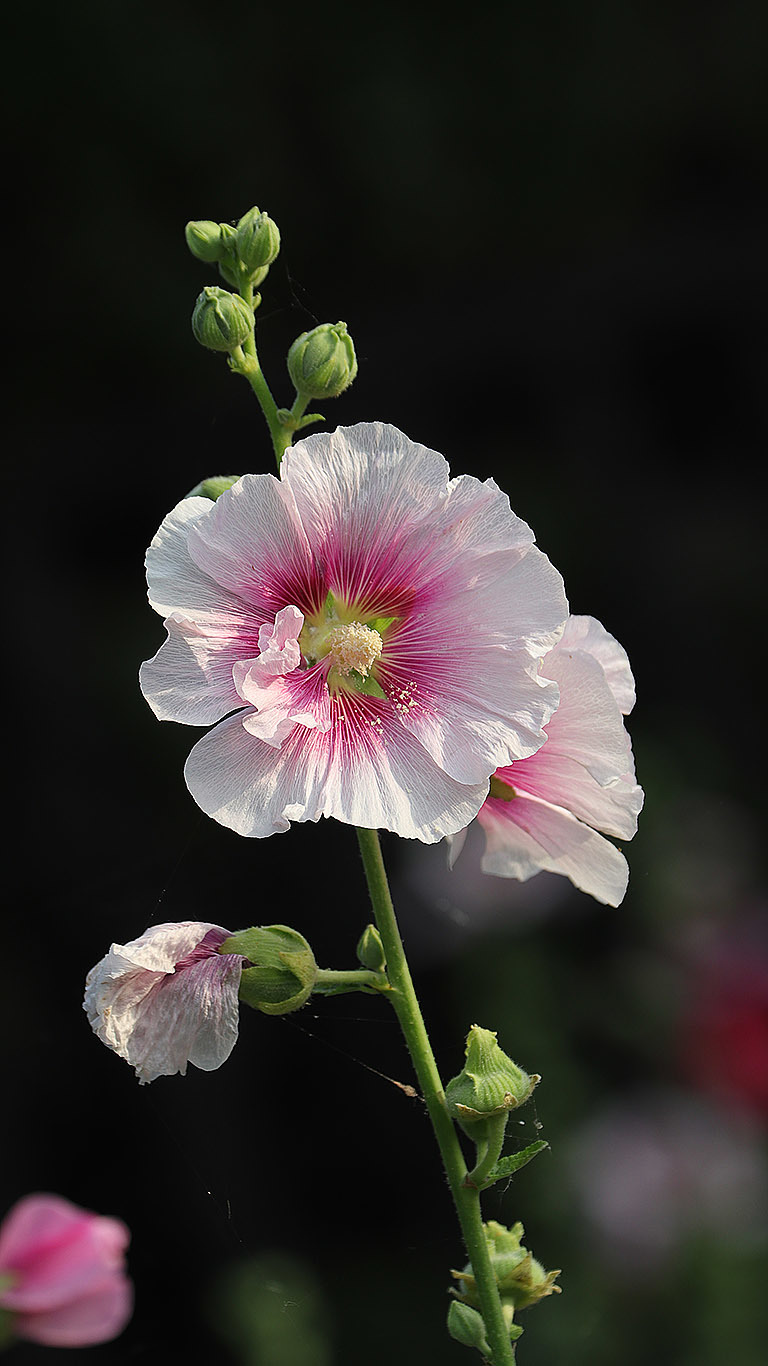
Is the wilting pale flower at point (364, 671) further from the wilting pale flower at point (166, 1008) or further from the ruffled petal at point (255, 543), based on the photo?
the wilting pale flower at point (166, 1008)

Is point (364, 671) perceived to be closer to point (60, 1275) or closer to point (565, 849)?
point (565, 849)

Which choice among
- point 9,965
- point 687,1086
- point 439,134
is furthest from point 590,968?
point 439,134

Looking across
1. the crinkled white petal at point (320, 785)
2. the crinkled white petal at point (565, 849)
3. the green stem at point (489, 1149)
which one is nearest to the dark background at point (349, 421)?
the crinkled white petal at point (565, 849)

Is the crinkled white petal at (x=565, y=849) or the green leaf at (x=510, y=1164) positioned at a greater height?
the crinkled white petal at (x=565, y=849)

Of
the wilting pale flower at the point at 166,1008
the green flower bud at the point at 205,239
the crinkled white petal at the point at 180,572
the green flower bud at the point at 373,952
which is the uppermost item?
the green flower bud at the point at 205,239

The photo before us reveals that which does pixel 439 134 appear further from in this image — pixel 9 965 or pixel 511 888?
pixel 9 965

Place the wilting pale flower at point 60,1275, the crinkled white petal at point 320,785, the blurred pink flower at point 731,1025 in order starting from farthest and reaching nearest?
the blurred pink flower at point 731,1025, the crinkled white petal at point 320,785, the wilting pale flower at point 60,1275
